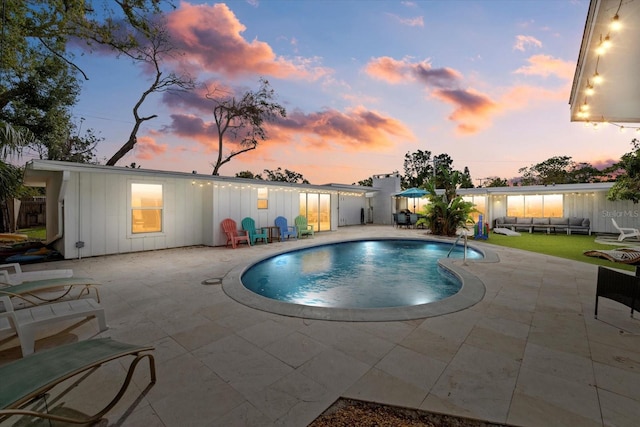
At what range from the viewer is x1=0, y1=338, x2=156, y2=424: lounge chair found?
4.57ft

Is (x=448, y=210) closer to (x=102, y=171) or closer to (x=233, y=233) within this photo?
(x=233, y=233)

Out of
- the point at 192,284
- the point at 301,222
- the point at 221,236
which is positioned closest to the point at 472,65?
the point at 301,222

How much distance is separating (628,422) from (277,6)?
1354 centimetres

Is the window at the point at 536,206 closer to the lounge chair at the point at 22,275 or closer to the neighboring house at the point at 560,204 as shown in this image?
the neighboring house at the point at 560,204

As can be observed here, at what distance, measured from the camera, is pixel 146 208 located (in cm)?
875

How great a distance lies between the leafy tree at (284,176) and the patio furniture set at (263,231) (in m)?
24.5

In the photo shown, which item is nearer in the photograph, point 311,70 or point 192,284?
point 192,284

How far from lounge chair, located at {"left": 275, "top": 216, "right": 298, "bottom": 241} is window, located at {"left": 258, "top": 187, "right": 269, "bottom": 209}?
833mm

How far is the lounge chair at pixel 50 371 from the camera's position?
4.57 ft

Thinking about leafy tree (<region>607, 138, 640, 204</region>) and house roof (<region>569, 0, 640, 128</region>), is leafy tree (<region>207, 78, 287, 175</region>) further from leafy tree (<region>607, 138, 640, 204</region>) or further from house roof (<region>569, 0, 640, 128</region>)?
leafy tree (<region>607, 138, 640, 204</region>)

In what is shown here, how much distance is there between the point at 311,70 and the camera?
1311 centimetres

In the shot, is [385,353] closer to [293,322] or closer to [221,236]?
[293,322]

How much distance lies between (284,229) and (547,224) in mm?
13982

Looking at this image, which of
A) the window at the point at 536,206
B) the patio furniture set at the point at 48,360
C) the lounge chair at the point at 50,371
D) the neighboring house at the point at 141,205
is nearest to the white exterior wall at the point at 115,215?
the neighboring house at the point at 141,205
